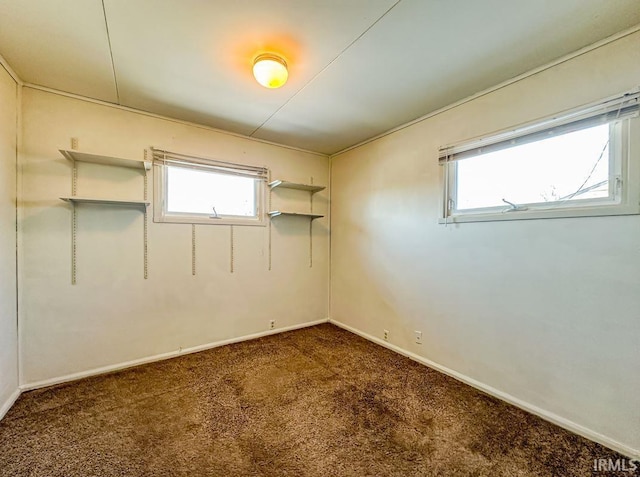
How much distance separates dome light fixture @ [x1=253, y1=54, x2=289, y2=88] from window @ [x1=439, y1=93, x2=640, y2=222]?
5.34 feet

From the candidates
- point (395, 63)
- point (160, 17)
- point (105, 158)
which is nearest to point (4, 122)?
point (105, 158)

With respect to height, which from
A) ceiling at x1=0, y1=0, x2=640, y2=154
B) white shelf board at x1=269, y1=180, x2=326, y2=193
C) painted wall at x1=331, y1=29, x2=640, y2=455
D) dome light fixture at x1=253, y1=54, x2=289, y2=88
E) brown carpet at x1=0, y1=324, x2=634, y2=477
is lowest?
brown carpet at x1=0, y1=324, x2=634, y2=477

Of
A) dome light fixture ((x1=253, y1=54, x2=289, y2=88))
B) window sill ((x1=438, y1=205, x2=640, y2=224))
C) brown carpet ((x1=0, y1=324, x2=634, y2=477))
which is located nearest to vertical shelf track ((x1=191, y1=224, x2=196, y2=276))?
brown carpet ((x1=0, y1=324, x2=634, y2=477))

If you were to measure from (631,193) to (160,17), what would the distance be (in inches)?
115

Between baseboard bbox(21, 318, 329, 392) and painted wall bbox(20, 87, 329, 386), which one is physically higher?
painted wall bbox(20, 87, 329, 386)

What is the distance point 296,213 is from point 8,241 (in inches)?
97.5

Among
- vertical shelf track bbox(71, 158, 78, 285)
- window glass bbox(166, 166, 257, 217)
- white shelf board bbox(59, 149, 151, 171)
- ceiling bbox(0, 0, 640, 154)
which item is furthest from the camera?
window glass bbox(166, 166, 257, 217)

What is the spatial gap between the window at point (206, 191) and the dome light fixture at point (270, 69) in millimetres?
1441

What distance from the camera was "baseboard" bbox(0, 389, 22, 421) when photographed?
72.8 inches

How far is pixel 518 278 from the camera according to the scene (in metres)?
2.03

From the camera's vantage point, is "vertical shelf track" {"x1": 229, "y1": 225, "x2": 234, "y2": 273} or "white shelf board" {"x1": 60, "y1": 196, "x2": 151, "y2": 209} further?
"vertical shelf track" {"x1": 229, "y1": 225, "x2": 234, "y2": 273}

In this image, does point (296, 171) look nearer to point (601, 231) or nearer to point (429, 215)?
point (429, 215)

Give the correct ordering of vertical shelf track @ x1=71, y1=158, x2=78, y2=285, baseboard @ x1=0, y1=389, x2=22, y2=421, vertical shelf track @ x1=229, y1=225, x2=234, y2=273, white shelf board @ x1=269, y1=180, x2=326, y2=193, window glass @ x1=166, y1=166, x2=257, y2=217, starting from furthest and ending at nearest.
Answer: white shelf board @ x1=269, y1=180, x2=326, y2=193, vertical shelf track @ x1=229, y1=225, x2=234, y2=273, window glass @ x1=166, y1=166, x2=257, y2=217, vertical shelf track @ x1=71, y1=158, x2=78, y2=285, baseboard @ x1=0, y1=389, x2=22, y2=421

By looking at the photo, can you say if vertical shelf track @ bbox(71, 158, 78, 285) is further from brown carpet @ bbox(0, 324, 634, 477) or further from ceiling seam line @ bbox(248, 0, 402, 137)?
ceiling seam line @ bbox(248, 0, 402, 137)
